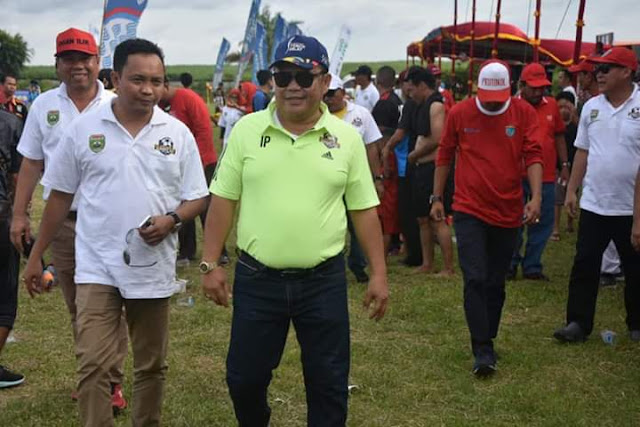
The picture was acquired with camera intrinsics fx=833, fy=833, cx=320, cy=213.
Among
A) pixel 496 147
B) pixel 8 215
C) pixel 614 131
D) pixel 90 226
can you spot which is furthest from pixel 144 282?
pixel 614 131

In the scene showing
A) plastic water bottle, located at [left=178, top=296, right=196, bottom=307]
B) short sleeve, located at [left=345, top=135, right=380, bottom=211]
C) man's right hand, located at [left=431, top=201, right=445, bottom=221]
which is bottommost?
plastic water bottle, located at [left=178, top=296, right=196, bottom=307]

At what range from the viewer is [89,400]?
3.94 m

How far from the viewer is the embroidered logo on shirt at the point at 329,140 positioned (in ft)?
12.4

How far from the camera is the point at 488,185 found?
588 centimetres

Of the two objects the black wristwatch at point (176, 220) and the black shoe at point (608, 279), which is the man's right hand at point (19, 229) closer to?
the black wristwatch at point (176, 220)

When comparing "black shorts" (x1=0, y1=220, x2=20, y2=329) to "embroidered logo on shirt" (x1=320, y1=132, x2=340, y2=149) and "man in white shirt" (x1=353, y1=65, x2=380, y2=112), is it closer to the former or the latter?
"embroidered logo on shirt" (x1=320, y1=132, x2=340, y2=149)

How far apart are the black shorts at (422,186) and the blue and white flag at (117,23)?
4.53m

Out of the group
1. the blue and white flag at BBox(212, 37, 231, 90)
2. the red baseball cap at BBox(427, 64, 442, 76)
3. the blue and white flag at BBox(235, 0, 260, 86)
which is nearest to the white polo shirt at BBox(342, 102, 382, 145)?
the red baseball cap at BBox(427, 64, 442, 76)

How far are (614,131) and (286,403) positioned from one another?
3.24m

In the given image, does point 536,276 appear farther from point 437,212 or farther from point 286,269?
point 286,269

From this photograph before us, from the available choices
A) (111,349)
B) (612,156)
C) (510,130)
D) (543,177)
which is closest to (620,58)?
(612,156)

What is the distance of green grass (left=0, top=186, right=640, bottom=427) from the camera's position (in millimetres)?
5129

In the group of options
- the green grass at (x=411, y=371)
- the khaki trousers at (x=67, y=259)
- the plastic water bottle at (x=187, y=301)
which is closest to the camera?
A: the khaki trousers at (x=67, y=259)

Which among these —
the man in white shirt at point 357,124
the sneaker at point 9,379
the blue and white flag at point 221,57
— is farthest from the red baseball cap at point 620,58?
the blue and white flag at point 221,57
